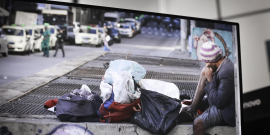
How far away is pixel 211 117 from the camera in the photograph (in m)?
2.31

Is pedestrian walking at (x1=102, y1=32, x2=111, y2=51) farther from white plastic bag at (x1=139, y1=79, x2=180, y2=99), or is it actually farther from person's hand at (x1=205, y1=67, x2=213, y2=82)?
person's hand at (x1=205, y1=67, x2=213, y2=82)

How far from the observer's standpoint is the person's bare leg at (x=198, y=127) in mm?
2246

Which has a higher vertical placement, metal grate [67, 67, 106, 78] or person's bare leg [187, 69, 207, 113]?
metal grate [67, 67, 106, 78]

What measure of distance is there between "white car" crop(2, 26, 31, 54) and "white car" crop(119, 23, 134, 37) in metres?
0.72

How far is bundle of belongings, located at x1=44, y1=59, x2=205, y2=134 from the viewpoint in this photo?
6.33ft

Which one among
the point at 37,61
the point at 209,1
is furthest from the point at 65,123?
the point at 209,1

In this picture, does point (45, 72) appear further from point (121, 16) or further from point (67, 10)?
point (121, 16)

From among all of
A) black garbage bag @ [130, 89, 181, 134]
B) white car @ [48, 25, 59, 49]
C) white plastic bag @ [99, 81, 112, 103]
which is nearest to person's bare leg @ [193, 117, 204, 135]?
black garbage bag @ [130, 89, 181, 134]

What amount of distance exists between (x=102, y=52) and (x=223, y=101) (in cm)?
116

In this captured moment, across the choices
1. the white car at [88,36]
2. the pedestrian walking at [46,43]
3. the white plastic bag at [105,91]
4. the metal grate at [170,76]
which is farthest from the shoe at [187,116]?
the pedestrian walking at [46,43]

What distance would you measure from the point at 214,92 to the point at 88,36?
1.18 meters

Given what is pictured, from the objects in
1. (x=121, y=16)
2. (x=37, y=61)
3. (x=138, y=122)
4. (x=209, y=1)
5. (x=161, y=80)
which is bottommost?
(x=138, y=122)

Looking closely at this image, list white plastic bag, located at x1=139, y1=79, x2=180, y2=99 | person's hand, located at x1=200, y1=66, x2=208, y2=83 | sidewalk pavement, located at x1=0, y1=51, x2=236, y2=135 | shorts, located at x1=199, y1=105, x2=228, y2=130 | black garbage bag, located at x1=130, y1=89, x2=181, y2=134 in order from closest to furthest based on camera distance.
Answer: sidewalk pavement, located at x1=0, y1=51, x2=236, y2=135, black garbage bag, located at x1=130, y1=89, x2=181, y2=134, white plastic bag, located at x1=139, y1=79, x2=180, y2=99, shorts, located at x1=199, y1=105, x2=228, y2=130, person's hand, located at x1=200, y1=66, x2=208, y2=83

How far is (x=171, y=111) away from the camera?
6.92ft
